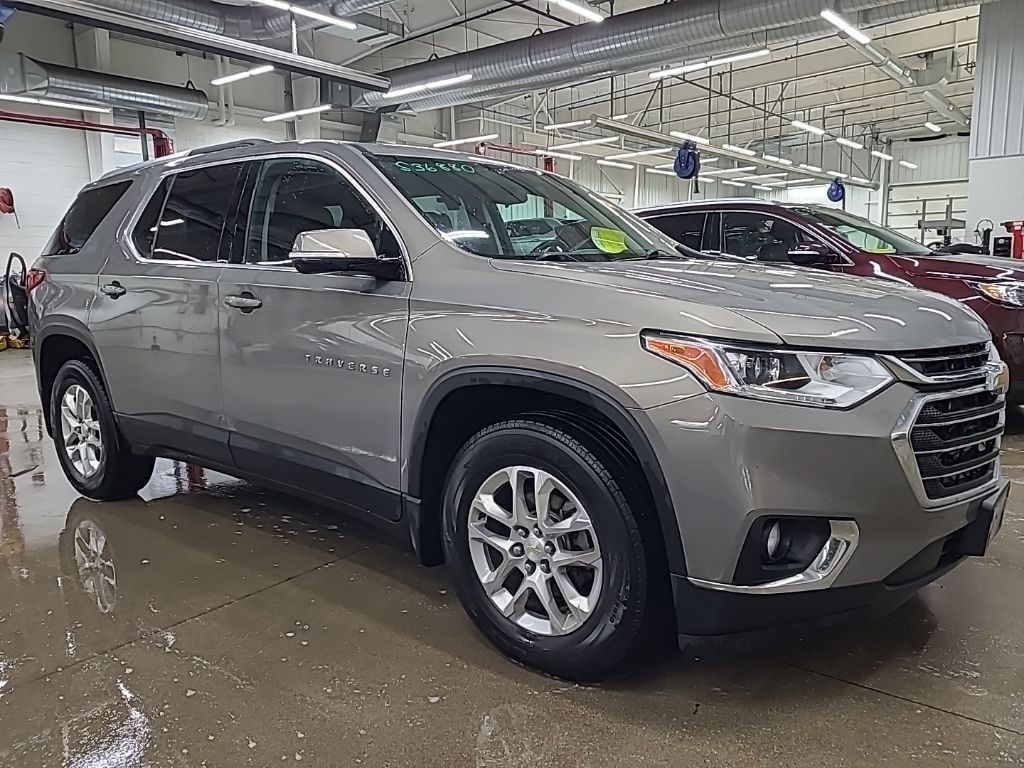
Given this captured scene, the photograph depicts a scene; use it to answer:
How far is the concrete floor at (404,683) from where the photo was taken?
1930 millimetres

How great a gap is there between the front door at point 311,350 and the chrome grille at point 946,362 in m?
1.38

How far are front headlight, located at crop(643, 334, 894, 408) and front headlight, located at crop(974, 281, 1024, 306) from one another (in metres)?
3.98

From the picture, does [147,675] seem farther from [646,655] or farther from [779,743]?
[779,743]

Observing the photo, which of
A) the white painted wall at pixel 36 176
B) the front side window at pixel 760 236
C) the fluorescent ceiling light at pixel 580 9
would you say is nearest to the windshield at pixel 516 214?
the front side window at pixel 760 236

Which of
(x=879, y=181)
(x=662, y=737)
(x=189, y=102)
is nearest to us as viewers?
(x=662, y=737)

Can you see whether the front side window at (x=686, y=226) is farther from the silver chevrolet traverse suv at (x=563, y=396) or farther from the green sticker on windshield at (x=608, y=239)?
the green sticker on windshield at (x=608, y=239)

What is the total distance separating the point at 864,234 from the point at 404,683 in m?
5.14

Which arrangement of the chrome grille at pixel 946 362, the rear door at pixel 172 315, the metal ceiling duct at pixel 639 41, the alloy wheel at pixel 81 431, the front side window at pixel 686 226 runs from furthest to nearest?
the metal ceiling duct at pixel 639 41
the front side window at pixel 686 226
the alloy wheel at pixel 81 431
the rear door at pixel 172 315
the chrome grille at pixel 946 362

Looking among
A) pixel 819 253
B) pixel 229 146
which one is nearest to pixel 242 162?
pixel 229 146

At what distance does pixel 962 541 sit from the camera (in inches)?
81.0

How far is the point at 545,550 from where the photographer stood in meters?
2.20

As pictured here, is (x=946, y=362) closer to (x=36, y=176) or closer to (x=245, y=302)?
(x=245, y=302)

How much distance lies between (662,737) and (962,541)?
36.2 inches

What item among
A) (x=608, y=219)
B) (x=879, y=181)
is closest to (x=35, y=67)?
(x=608, y=219)
